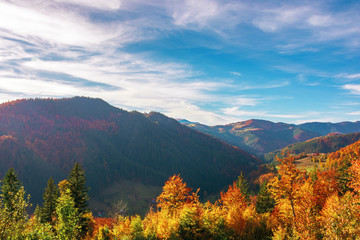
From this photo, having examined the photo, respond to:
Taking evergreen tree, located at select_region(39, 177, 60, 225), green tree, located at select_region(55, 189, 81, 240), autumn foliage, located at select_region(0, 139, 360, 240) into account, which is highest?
autumn foliage, located at select_region(0, 139, 360, 240)

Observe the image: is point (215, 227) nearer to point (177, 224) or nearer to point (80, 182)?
point (177, 224)

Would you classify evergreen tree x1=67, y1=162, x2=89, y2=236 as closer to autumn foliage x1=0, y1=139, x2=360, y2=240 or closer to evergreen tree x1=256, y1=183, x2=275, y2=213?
autumn foliage x1=0, y1=139, x2=360, y2=240

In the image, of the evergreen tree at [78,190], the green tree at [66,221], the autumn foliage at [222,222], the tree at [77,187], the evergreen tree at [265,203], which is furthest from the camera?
the evergreen tree at [265,203]

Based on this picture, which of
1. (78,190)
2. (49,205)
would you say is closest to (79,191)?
(78,190)

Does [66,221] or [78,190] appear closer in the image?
[66,221]

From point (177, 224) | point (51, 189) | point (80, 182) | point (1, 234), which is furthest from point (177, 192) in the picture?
point (51, 189)

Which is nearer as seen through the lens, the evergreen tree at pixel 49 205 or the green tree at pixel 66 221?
the green tree at pixel 66 221

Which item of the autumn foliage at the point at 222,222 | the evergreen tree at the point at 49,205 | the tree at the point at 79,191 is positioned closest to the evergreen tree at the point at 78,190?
the tree at the point at 79,191

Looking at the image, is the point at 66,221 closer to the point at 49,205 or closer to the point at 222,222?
the point at 49,205

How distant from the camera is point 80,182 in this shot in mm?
47750

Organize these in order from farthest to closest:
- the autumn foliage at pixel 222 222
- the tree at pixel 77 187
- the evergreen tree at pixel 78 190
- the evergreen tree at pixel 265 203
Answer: the evergreen tree at pixel 265 203
the tree at pixel 77 187
the evergreen tree at pixel 78 190
the autumn foliage at pixel 222 222

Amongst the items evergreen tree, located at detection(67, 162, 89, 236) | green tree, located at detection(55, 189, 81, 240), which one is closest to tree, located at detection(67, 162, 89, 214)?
evergreen tree, located at detection(67, 162, 89, 236)

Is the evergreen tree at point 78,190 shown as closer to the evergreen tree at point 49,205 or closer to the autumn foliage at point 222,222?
the evergreen tree at point 49,205

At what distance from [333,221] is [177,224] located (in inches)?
754
